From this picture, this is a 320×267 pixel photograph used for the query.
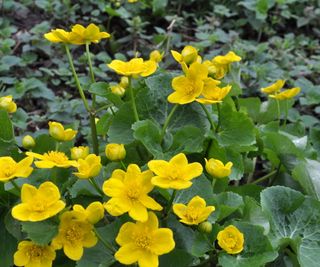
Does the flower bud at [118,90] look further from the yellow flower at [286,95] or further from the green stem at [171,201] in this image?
the yellow flower at [286,95]

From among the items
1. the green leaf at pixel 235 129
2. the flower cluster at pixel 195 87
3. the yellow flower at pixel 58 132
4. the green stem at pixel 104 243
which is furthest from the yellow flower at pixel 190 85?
the green stem at pixel 104 243

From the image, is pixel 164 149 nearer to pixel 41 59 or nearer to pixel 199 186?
pixel 199 186

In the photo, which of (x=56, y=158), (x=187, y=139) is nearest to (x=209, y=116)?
(x=187, y=139)

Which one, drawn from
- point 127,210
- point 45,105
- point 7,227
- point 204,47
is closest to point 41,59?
point 45,105

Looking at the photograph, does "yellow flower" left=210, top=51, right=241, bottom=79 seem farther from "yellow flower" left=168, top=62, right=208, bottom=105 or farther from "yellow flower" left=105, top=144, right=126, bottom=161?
"yellow flower" left=105, top=144, right=126, bottom=161

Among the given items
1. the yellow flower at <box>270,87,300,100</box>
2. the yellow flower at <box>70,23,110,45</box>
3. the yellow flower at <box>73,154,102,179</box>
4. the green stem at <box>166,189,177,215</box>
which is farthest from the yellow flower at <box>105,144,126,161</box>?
the yellow flower at <box>270,87,300,100</box>

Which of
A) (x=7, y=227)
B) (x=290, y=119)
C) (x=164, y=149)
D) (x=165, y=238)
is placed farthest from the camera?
(x=290, y=119)
